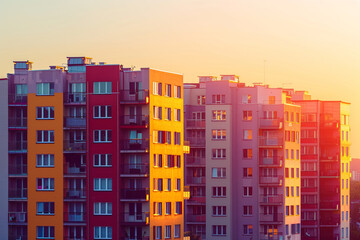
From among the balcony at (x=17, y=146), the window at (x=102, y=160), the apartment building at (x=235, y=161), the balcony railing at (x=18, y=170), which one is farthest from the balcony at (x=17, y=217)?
the apartment building at (x=235, y=161)

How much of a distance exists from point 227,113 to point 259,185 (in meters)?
11.2

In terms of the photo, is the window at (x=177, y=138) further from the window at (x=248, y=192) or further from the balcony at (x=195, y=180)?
the window at (x=248, y=192)

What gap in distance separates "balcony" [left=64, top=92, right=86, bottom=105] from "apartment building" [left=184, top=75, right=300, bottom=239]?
114ft

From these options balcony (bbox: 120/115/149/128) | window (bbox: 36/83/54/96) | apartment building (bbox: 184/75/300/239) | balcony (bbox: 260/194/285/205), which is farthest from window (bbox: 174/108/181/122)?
balcony (bbox: 260/194/285/205)

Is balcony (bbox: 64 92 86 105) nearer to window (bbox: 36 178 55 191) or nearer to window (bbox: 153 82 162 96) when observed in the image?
window (bbox: 153 82 162 96)

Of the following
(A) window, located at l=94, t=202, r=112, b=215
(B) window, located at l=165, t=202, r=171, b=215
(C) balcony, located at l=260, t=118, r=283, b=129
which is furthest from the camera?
(C) balcony, located at l=260, t=118, r=283, b=129

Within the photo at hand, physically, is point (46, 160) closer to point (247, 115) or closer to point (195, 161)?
point (195, 161)

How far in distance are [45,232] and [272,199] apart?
150ft

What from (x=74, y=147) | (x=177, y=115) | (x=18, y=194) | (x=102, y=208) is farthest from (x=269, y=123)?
(x=18, y=194)

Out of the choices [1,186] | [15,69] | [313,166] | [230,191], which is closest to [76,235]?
[1,186]

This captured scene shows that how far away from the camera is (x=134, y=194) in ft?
403

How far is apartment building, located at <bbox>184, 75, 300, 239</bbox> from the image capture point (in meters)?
156

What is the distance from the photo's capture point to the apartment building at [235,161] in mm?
156375

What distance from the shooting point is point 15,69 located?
132 metres
